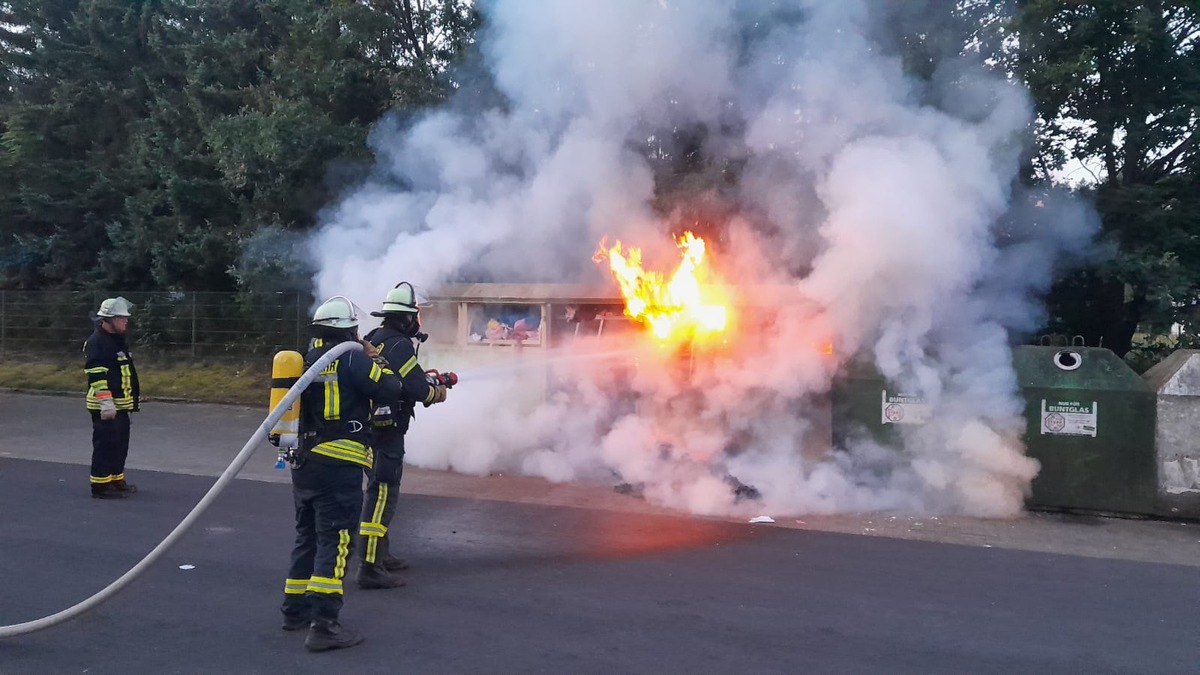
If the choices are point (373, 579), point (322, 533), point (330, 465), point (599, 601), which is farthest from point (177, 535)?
point (599, 601)

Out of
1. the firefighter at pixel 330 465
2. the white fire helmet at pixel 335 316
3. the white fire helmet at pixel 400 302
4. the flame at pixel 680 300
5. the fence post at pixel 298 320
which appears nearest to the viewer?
the firefighter at pixel 330 465

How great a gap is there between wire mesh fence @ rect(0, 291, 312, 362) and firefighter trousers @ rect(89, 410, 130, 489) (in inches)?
263

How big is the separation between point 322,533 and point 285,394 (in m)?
0.73

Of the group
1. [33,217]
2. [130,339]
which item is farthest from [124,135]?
[130,339]

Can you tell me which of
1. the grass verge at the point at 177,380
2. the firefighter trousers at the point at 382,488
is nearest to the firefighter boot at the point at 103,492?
the firefighter trousers at the point at 382,488

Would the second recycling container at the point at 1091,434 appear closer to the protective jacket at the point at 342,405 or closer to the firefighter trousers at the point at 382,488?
the firefighter trousers at the point at 382,488

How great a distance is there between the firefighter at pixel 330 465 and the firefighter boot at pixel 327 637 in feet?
0.06

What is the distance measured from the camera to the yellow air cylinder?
442 centimetres

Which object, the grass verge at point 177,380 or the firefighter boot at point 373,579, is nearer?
the firefighter boot at point 373,579

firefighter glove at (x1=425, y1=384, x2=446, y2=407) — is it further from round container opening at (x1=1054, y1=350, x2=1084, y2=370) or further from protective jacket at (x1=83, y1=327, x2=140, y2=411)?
round container opening at (x1=1054, y1=350, x2=1084, y2=370)

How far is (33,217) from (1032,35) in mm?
19716

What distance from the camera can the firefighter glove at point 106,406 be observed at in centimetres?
773

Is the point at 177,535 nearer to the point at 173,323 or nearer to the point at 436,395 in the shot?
the point at 436,395

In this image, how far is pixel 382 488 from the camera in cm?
547
